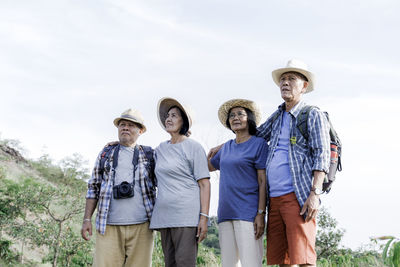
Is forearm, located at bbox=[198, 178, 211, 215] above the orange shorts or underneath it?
above

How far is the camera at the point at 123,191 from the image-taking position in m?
3.79

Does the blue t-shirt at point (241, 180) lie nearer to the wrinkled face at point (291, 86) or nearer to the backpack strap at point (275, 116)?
the backpack strap at point (275, 116)

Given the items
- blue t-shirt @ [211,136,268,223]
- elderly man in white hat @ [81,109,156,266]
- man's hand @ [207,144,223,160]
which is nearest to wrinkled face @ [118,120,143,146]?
elderly man in white hat @ [81,109,156,266]

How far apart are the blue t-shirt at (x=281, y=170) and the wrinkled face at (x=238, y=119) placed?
0.39 meters

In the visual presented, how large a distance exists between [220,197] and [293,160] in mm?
713

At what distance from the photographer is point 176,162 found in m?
3.75

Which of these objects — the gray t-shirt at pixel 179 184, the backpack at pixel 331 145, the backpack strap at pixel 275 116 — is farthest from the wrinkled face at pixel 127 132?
the backpack at pixel 331 145

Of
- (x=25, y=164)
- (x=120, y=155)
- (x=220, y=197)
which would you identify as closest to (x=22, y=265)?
(x=120, y=155)

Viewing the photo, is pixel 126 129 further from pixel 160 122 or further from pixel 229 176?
pixel 229 176

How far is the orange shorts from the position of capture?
3.09 meters

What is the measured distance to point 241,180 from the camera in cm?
353

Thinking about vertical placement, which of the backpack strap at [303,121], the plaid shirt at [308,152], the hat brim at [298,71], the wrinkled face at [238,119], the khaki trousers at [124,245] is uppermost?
the hat brim at [298,71]

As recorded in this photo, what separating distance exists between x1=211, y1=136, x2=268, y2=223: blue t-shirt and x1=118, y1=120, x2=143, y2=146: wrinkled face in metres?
0.94

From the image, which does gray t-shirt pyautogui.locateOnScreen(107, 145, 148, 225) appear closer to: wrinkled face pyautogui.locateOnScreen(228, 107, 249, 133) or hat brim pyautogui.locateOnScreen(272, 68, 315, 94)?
wrinkled face pyautogui.locateOnScreen(228, 107, 249, 133)
